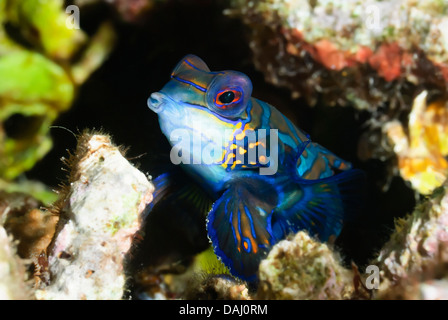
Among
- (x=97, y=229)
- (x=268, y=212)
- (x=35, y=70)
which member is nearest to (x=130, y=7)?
(x=35, y=70)

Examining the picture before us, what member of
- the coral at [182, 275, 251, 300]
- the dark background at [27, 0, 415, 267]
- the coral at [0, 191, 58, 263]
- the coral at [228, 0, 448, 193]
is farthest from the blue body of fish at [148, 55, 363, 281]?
the coral at [0, 191, 58, 263]

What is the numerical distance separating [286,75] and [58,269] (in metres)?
2.66

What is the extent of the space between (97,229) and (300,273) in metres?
1.16

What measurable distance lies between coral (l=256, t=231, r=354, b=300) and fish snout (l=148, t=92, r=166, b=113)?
57.4 inches

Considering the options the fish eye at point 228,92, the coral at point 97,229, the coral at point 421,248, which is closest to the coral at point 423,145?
the coral at point 421,248

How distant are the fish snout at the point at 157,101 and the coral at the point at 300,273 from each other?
1459 mm

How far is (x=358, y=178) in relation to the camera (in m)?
3.15

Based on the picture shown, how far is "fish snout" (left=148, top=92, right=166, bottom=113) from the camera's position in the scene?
8.87 ft

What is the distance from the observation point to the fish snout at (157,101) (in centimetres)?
271

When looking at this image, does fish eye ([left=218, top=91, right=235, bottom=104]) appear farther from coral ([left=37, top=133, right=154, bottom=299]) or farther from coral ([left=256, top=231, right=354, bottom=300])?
coral ([left=256, top=231, right=354, bottom=300])

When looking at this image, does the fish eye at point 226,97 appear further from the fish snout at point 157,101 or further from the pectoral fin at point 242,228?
the pectoral fin at point 242,228

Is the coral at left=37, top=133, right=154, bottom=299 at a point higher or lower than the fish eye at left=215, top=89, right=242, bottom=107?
lower

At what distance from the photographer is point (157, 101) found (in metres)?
2.72
